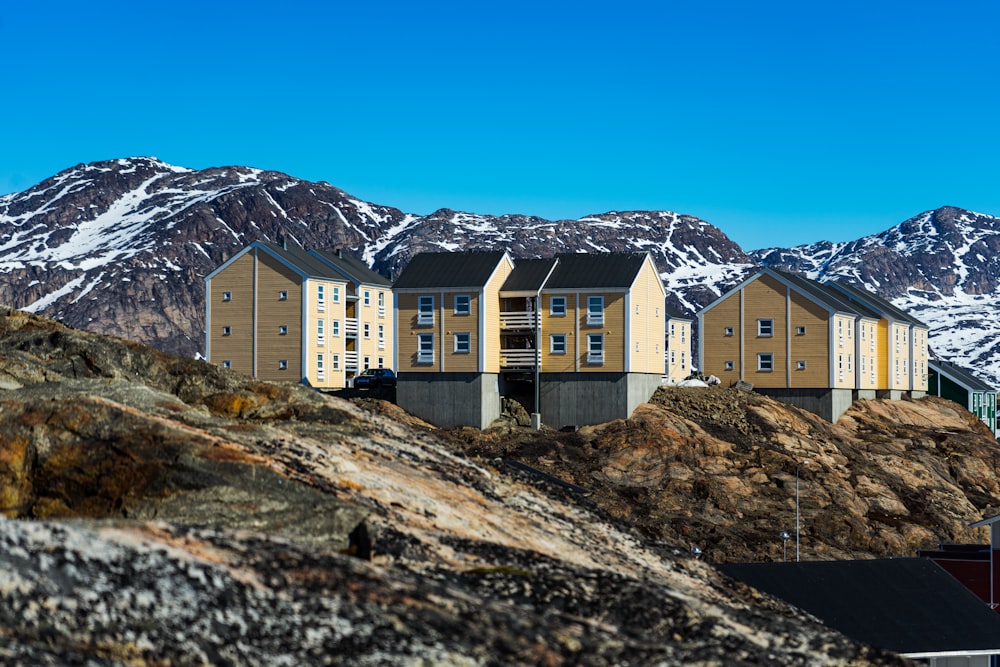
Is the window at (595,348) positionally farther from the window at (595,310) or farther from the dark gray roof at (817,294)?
the dark gray roof at (817,294)

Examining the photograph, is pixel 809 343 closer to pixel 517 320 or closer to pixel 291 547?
pixel 517 320

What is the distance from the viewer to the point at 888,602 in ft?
100

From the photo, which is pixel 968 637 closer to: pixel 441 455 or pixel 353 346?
pixel 441 455

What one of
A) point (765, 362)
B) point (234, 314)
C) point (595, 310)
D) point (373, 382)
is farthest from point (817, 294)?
point (234, 314)

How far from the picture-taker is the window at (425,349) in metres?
67.7

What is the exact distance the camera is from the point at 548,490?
17.5 m

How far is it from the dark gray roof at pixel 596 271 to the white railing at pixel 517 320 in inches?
78.1

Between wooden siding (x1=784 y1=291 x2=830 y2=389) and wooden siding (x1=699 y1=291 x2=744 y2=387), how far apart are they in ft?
9.54

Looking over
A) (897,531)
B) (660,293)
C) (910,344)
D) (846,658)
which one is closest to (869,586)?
(846,658)

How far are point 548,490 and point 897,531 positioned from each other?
1792 inches

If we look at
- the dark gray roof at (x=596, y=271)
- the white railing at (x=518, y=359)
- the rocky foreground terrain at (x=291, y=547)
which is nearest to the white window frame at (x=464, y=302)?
the white railing at (x=518, y=359)

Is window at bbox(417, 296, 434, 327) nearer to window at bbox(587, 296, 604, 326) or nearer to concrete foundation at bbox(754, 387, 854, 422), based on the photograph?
window at bbox(587, 296, 604, 326)

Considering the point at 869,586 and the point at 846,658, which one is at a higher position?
the point at 846,658

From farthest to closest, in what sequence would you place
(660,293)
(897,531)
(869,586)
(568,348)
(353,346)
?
1. (353,346)
2. (660,293)
3. (568,348)
4. (897,531)
5. (869,586)
